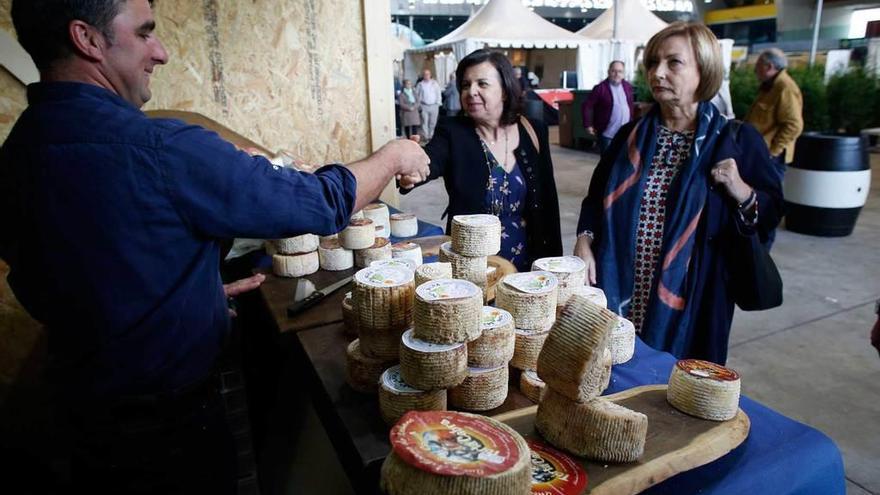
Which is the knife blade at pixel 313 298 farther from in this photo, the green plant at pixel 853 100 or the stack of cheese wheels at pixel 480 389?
the green plant at pixel 853 100

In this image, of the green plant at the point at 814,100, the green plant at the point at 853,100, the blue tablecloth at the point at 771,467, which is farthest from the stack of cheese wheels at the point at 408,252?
the green plant at the point at 853,100

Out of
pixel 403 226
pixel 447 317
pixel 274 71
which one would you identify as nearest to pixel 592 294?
pixel 447 317

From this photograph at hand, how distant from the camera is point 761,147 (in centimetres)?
220

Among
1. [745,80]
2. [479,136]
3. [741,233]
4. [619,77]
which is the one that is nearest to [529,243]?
[479,136]

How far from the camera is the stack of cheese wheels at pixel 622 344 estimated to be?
161 cm

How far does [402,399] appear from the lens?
4.10ft

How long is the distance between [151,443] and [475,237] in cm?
112

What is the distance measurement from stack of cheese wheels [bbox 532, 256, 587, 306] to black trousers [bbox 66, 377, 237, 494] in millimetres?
1053

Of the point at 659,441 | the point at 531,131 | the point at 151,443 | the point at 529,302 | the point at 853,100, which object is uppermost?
the point at 853,100

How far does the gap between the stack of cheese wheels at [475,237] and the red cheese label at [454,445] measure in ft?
3.02

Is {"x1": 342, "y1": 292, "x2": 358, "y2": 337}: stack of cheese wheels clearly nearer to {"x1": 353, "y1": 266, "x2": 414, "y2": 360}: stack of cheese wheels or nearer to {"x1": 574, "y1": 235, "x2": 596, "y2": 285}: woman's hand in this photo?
{"x1": 353, "y1": 266, "x2": 414, "y2": 360}: stack of cheese wheels

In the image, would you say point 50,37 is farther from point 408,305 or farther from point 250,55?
point 250,55

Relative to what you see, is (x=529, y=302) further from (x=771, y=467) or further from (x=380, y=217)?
(x=380, y=217)

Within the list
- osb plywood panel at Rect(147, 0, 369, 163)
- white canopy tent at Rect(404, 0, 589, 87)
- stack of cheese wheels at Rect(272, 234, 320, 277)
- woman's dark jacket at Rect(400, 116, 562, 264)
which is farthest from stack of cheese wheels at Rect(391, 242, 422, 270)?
white canopy tent at Rect(404, 0, 589, 87)
